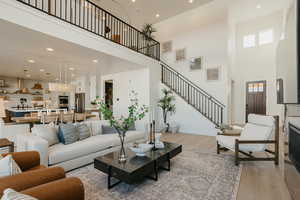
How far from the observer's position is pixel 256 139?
2932 millimetres

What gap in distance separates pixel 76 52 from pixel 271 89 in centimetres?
888

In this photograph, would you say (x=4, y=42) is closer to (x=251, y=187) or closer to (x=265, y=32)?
(x=251, y=187)

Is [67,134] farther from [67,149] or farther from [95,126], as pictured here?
[95,126]

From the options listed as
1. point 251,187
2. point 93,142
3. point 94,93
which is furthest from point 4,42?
point 251,187

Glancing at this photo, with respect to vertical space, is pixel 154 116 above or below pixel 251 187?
above

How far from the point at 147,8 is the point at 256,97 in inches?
277

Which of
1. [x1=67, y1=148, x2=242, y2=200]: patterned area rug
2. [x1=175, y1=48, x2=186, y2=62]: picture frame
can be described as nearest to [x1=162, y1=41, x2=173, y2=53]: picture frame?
[x1=175, y1=48, x2=186, y2=62]: picture frame

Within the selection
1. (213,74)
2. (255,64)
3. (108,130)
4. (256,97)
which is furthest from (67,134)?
(255,64)

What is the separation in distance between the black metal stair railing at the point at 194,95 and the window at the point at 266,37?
4.58 m

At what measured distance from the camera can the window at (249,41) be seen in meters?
7.59

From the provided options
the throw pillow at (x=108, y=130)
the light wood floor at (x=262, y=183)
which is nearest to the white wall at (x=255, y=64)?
the light wood floor at (x=262, y=183)

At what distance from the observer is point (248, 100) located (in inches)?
308

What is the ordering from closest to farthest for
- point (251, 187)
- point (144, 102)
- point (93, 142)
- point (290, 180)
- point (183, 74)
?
point (290, 180), point (251, 187), point (93, 142), point (144, 102), point (183, 74)

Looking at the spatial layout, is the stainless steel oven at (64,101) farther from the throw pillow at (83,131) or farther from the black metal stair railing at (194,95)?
the throw pillow at (83,131)
